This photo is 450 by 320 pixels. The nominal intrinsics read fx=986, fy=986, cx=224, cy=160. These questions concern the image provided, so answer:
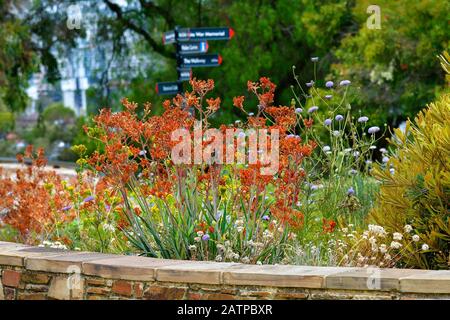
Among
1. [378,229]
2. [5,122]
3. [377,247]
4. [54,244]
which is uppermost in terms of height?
[378,229]

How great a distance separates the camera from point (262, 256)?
6.38 m

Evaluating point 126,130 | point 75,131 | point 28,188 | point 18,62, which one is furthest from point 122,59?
point 126,130

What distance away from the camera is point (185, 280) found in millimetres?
5629

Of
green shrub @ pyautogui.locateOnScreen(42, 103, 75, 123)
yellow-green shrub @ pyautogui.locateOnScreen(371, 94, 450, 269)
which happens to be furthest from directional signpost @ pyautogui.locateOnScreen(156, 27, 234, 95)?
green shrub @ pyautogui.locateOnScreen(42, 103, 75, 123)

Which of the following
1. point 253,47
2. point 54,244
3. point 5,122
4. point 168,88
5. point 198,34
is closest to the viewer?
point 54,244

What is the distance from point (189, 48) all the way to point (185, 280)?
870 cm

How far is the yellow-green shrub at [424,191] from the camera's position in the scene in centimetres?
598

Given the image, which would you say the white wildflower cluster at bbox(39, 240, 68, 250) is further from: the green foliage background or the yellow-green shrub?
the green foliage background

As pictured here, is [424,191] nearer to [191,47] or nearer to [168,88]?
[191,47]

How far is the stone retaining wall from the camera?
17.3 ft

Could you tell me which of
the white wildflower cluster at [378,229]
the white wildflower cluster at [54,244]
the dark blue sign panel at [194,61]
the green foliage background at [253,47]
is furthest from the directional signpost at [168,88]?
the white wildflower cluster at [378,229]

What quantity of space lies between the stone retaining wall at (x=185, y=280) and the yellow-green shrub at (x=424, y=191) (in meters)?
0.67

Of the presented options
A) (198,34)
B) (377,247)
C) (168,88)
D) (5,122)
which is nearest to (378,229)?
(377,247)
